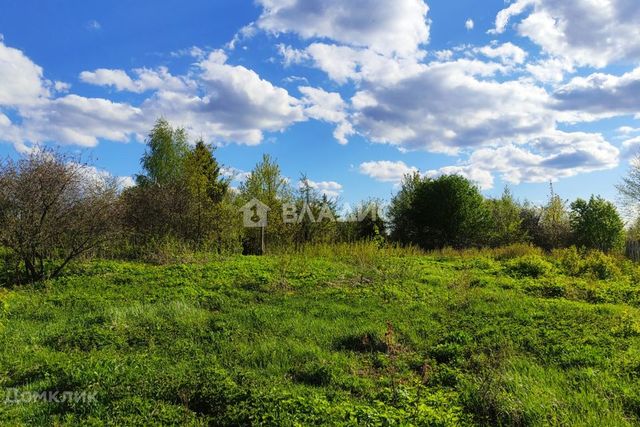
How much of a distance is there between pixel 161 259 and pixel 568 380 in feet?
37.9

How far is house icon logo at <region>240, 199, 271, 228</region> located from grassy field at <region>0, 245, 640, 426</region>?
312 inches

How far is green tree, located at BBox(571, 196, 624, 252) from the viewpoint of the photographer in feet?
73.6

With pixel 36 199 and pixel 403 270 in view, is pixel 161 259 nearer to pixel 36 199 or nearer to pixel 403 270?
pixel 36 199

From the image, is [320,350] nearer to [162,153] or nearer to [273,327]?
[273,327]

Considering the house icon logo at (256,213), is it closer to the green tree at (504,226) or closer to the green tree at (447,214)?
the green tree at (447,214)

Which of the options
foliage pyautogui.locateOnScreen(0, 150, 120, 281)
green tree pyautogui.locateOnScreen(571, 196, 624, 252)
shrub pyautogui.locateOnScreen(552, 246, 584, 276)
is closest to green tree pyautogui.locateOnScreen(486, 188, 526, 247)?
green tree pyautogui.locateOnScreen(571, 196, 624, 252)

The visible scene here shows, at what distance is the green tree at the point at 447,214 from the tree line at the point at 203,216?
0.18 feet

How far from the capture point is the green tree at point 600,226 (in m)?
22.4

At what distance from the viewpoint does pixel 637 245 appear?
741 inches

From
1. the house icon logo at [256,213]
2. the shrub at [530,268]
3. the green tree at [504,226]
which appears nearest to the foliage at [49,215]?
the house icon logo at [256,213]

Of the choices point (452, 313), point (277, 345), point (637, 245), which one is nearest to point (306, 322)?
point (277, 345)
